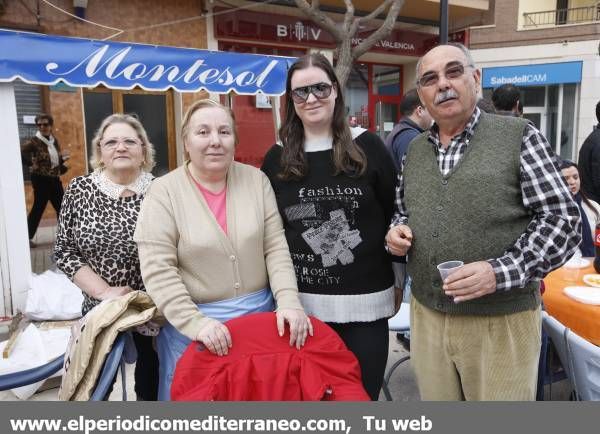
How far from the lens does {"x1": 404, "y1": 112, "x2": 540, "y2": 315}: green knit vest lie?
A: 1660mm

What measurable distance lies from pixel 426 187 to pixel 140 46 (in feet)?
13.3

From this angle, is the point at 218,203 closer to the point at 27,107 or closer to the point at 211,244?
the point at 211,244

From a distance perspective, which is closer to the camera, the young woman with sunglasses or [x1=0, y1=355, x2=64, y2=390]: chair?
the young woman with sunglasses

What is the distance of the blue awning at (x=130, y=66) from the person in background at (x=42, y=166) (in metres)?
3.19

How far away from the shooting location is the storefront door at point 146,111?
30.8ft

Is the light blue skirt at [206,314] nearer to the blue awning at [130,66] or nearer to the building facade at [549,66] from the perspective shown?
the blue awning at [130,66]

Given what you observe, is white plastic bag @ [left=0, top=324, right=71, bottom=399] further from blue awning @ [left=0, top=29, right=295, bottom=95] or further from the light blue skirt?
blue awning @ [left=0, top=29, right=295, bottom=95]

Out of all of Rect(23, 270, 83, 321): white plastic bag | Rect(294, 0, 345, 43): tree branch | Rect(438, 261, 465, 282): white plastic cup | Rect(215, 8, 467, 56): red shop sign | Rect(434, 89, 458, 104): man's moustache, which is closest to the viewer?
Rect(438, 261, 465, 282): white plastic cup

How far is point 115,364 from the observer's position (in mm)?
1854

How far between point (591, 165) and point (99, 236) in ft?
14.4

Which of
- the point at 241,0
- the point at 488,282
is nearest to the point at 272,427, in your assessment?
the point at 488,282

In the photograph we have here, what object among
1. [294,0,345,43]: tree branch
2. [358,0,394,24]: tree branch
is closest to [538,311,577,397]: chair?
[294,0,345,43]: tree branch

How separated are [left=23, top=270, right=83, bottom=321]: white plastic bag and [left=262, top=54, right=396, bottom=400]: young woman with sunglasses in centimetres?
319

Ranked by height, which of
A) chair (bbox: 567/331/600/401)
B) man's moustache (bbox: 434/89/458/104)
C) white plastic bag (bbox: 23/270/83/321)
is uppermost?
man's moustache (bbox: 434/89/458/104)
